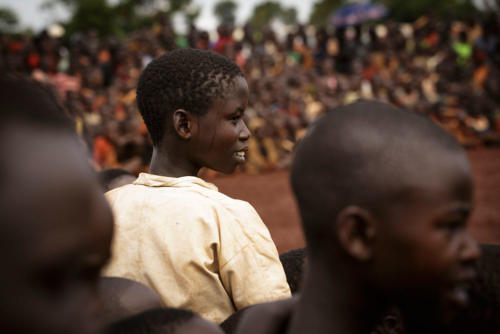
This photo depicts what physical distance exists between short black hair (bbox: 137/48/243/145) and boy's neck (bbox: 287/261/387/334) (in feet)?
3.02

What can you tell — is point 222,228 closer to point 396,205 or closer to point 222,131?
point 222,131

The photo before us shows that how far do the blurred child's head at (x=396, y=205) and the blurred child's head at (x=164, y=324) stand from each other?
0.30 metres

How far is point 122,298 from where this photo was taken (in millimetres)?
1094

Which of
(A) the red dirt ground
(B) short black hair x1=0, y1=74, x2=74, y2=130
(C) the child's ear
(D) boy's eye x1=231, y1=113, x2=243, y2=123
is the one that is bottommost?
(A) the red dirt ground

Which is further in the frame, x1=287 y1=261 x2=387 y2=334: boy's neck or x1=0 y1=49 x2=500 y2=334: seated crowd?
x1=287 y1=261 x2=387 y2=334: boy's neck

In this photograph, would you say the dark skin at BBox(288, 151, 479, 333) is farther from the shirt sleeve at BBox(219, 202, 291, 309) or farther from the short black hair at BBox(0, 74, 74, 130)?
the short black hair at BBox(0, 74, 74, 130)

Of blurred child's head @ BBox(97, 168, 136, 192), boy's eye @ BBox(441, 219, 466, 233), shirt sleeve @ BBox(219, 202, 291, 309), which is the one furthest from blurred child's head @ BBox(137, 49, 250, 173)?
boy's eye @ BBox(441, 219, 466, 233)

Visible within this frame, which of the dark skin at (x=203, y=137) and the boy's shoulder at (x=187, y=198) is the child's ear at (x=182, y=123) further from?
the boy's shoulder at (x=187, y=198)

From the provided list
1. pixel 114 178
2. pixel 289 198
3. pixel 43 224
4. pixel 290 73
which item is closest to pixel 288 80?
pixel 290 73

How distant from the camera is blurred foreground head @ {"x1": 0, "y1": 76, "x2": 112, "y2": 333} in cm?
57

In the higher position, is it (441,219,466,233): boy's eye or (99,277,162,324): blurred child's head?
(441,219,466,233): boy's eye

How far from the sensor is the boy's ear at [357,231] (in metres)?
0.95

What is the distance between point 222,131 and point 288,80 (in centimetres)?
1062

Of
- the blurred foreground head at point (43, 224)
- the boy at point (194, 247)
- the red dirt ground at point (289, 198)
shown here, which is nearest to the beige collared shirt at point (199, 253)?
the boy at point (194, 247)
